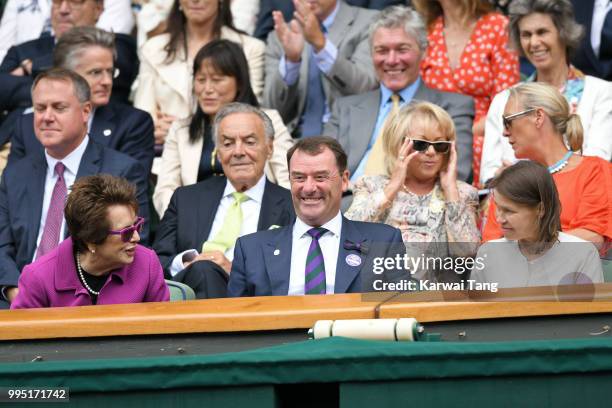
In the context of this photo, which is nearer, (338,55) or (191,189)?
(191,189)

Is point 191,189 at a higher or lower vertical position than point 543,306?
higher

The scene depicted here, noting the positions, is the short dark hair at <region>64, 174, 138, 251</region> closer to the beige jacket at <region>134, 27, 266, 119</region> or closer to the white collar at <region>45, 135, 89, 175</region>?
the white collar at <region>45, 135, 89, 175</region>

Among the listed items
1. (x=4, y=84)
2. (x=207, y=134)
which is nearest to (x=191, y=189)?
(x=207, y=134)

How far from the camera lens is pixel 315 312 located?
14.6 feet

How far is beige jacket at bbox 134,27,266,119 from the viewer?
27.0 ft

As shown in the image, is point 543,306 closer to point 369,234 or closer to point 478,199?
point 369,234

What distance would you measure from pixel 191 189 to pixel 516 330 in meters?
2.82

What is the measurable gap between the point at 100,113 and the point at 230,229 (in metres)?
1.48

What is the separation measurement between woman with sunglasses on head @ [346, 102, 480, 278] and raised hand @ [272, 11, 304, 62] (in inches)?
60.5

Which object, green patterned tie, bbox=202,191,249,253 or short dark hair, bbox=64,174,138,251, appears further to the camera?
green patterned tie, bbox=202,191,249,253

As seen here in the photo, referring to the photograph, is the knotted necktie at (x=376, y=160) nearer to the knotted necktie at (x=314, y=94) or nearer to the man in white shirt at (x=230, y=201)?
the man in white shirt at (x=230, y=201)

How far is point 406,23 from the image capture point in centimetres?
740

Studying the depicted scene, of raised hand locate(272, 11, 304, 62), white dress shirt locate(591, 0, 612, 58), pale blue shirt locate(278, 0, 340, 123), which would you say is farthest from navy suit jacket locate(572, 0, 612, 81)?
raised hand locate(272, 11, 304, 62)

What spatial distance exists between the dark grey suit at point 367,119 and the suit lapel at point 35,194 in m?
1.74
